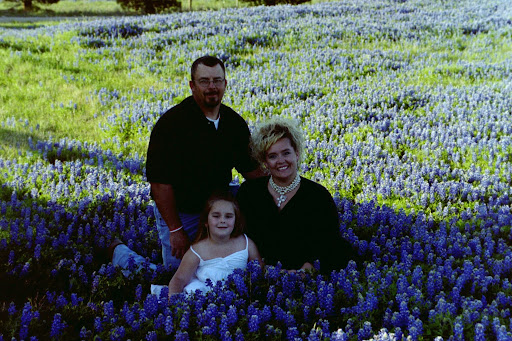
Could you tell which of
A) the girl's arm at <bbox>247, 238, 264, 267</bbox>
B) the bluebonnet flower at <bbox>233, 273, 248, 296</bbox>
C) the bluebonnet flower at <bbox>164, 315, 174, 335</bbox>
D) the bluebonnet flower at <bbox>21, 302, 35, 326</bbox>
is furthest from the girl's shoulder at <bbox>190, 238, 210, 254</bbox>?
the bluebonnet flower at <bbox>21, 302, 35, 326</bbox>

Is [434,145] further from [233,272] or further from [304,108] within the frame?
[233,272]

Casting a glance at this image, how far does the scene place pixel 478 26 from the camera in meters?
18.6

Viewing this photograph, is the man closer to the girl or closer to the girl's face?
the girl

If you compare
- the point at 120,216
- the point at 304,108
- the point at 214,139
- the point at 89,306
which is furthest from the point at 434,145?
the point at 89,306

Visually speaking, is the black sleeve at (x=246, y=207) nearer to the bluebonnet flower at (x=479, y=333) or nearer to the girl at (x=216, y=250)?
the girl at (x=216, y=250)

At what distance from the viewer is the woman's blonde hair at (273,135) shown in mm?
5246

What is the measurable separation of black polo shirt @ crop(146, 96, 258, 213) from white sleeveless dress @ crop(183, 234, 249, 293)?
0.82 m

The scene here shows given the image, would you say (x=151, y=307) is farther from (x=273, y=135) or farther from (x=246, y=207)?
(x=273, y=135)

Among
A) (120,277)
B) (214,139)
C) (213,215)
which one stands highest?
(214,139)

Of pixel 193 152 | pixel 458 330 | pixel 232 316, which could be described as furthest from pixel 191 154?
pixel 458 330

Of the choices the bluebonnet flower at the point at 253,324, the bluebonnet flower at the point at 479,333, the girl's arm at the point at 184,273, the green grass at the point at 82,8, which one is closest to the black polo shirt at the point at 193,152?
the girl's arm at the point at 184,273

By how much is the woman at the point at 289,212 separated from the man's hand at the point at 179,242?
687mm

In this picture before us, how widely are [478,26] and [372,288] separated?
17.1 meters

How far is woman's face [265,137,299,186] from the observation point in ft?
17.0
